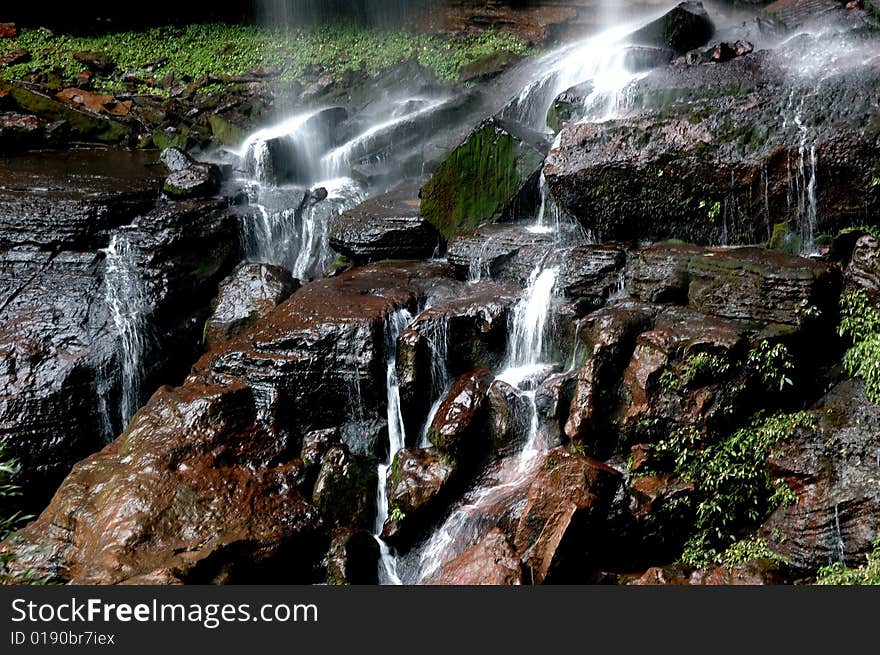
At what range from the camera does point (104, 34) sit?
67.4 feet

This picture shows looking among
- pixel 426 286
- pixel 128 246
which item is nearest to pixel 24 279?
pixel 128 246

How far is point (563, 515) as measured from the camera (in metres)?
6.26

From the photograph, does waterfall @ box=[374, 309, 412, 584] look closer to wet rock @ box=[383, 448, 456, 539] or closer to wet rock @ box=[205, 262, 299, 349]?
wet rock @ box=[383, 448, 456, 539]

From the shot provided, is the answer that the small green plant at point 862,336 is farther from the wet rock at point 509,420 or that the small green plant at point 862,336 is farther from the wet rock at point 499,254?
the wet rock at point 499,254

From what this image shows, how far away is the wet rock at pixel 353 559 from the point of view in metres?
6.89

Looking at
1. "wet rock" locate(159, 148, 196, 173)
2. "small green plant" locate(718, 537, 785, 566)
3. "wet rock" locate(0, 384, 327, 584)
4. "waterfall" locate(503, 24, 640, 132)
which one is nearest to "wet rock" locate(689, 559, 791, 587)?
"small green plant" locate(718, 537, 785, 566)

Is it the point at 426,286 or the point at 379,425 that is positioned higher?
the point at 426,286

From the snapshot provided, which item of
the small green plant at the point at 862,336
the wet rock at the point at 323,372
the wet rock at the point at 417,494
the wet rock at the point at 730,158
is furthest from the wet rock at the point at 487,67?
the wet rock at the point at 417,494

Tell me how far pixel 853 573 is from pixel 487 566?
10.4 feet

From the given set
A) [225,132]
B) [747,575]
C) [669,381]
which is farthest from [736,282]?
[225,132]

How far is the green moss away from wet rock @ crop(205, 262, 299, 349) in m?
9.58

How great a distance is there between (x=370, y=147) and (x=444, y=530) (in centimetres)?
1015

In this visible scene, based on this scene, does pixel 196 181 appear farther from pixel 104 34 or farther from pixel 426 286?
pixel 104 34

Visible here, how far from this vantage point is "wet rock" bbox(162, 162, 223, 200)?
12422 mm
